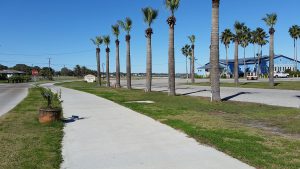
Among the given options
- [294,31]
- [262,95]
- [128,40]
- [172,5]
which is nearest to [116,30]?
[128,40]

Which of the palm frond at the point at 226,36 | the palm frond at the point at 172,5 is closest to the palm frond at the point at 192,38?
the palm frond at the point at 226,36

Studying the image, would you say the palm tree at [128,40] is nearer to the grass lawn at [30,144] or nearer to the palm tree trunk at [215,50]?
the palm tree trunk at [215,50]

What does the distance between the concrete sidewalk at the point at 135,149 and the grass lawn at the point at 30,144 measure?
0.26 m

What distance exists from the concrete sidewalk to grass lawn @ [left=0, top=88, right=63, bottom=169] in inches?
10.4

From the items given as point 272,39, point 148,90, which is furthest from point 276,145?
point 272,39

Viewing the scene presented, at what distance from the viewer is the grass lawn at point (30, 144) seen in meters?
7.67

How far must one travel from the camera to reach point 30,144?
9.71 meters

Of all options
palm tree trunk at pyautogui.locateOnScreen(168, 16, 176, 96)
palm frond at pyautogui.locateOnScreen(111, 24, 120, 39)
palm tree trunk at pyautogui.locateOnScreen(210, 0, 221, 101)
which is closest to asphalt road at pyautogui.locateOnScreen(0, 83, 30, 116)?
palm tree trunk at pyautogui.locateOnScreen(168, 16, 176, 96)

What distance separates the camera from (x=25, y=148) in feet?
30.2

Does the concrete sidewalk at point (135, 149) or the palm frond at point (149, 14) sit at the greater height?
the palm frond at point (149, 14)

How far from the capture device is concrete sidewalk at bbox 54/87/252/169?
7434mm

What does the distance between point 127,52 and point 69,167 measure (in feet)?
129

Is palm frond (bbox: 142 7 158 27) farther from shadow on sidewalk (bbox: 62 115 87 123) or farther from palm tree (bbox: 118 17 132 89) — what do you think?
shadow on sidewalk (bbox: 62 115 87 123)

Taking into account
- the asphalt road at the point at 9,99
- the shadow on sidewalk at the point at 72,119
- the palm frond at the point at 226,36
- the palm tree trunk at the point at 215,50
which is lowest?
the asphalt road at the point at 9,99
